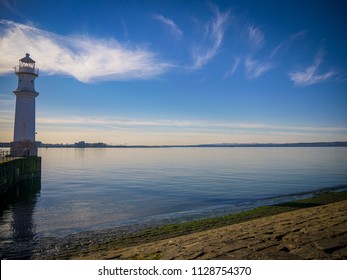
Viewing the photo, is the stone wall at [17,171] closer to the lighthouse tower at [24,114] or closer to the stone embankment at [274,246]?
the lighthouse tower at [24,114]

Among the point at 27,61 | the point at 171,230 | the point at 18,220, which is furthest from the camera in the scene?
the point at 27,61

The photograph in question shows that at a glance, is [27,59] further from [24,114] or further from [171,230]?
[171,230]

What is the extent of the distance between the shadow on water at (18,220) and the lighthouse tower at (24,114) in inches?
199

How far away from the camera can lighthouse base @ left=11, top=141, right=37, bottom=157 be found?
3284 cm

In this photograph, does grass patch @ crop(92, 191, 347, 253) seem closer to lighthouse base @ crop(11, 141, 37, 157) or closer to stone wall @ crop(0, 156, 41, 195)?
stone wall @ crop(0, 156, 41, 195)

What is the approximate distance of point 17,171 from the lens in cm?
2839

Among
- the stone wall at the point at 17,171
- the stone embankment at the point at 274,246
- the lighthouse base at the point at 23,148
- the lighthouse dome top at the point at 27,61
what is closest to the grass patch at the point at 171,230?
the stone embankment at the point at 274,246

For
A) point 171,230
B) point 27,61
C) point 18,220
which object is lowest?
point 18,220

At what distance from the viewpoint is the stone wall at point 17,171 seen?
23.1 m

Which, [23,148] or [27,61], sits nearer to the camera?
[23,148]

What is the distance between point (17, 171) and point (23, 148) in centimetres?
586

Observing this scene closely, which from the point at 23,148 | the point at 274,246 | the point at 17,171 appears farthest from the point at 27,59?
the point at 274,246

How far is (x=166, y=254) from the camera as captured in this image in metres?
7.18
